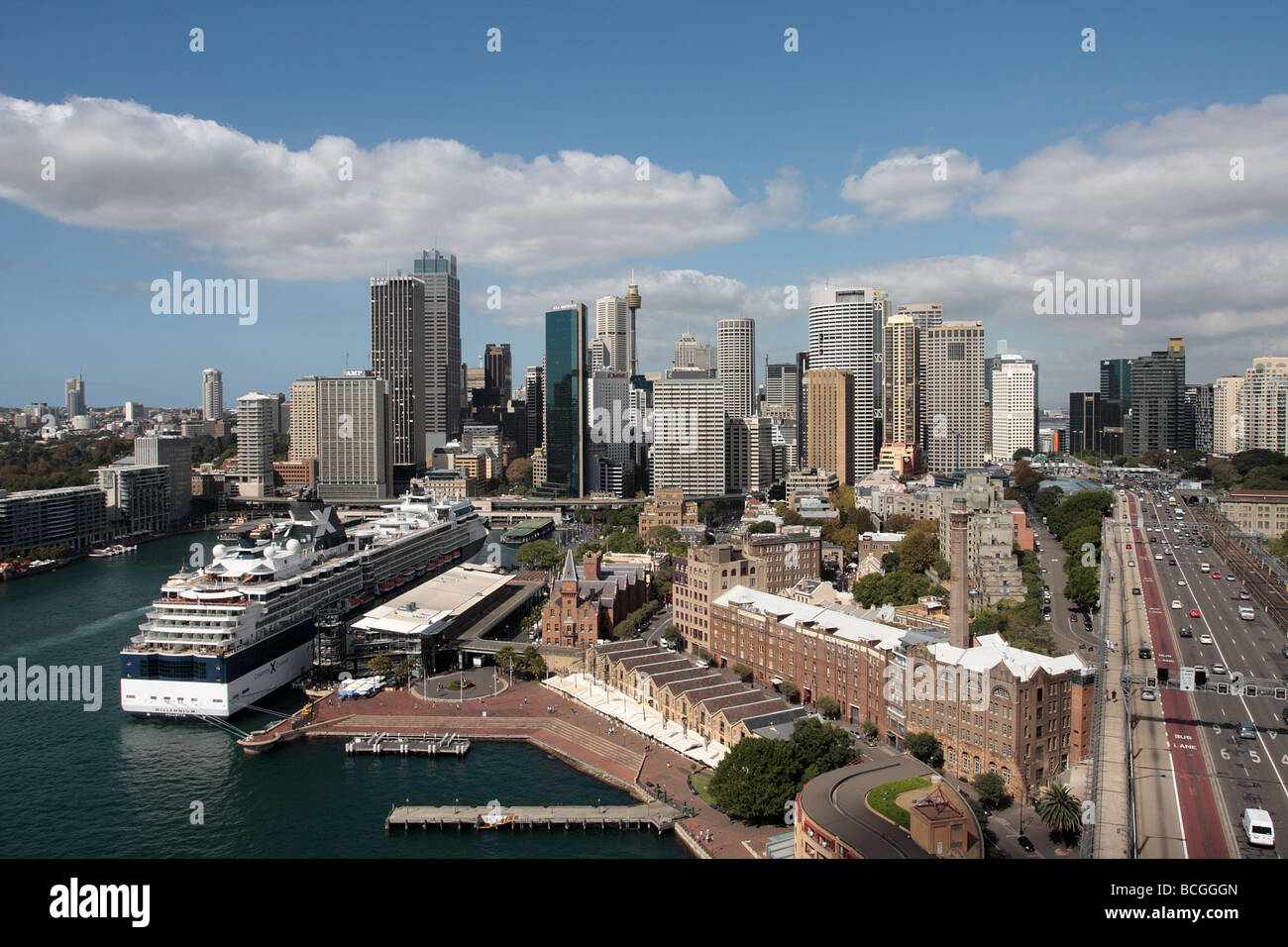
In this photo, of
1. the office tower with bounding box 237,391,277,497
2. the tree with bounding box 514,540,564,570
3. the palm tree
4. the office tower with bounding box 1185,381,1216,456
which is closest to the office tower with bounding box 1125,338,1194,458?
the office tower with bounding box 1185,381,1216,456

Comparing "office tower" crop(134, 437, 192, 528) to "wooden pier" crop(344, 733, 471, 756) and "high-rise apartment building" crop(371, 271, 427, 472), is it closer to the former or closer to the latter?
"high-rise apartment building" crop(371, 271, 427, 472)

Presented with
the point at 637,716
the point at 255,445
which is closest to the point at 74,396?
the point at 255,445

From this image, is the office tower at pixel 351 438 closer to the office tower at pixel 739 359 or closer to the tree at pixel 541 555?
the tree at pixel 541 555

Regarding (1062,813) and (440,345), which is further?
(440,345)

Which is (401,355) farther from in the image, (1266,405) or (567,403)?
(1266,405)
